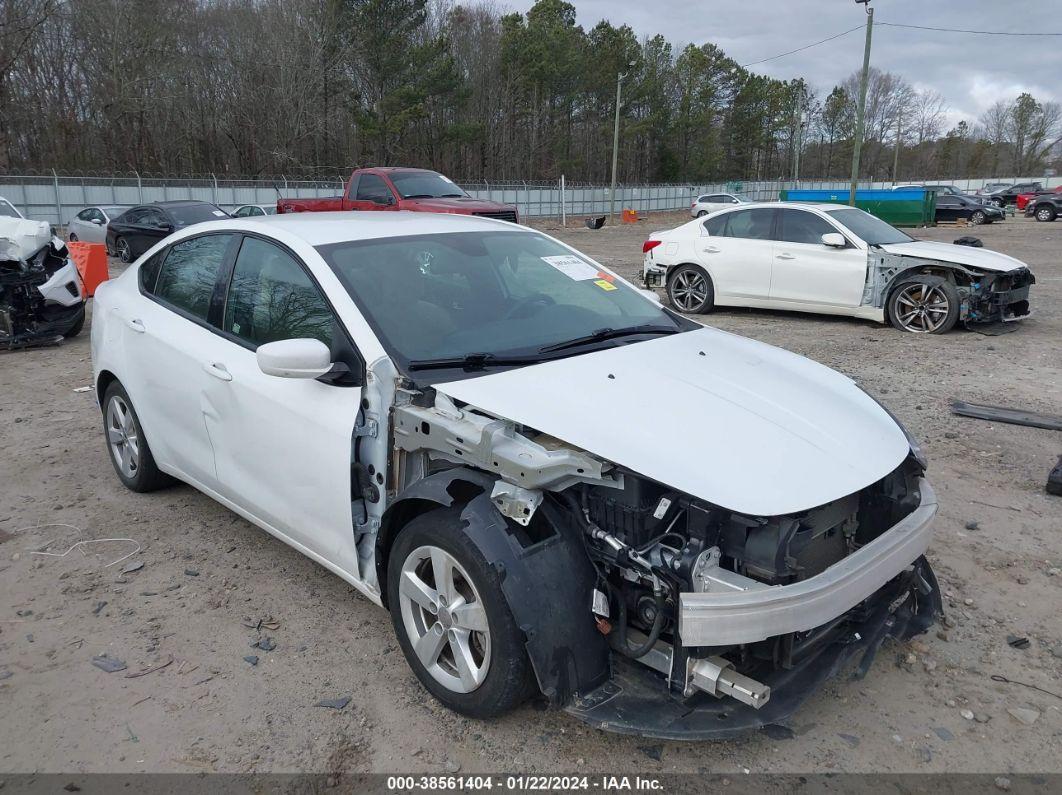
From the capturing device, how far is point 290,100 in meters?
42.9

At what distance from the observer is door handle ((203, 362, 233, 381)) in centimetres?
351

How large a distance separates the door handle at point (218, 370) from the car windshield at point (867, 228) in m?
8.64

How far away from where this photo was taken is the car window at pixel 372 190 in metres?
13.9

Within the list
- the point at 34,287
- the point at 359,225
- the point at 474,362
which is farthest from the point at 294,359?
the point at 34,287

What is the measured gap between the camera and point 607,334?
3441mm

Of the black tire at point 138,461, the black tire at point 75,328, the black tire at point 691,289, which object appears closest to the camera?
the black tire at point 138,461

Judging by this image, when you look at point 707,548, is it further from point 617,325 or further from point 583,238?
point 583,238

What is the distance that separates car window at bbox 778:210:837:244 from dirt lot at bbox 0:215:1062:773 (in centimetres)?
537

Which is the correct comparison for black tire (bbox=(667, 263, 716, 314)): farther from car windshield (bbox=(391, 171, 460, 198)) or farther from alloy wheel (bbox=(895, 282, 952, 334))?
car windshield (bbox=(391, 171, 460, 198))

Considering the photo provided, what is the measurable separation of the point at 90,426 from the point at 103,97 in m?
38.6

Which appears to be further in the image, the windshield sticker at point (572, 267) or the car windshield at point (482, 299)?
the windshield sticker at point (572, 267)

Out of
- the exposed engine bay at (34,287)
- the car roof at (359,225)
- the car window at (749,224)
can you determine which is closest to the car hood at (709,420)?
the car roof at (359,225)

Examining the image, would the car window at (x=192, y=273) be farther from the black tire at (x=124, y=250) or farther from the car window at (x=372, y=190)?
the black tire at (x=124, y=250)

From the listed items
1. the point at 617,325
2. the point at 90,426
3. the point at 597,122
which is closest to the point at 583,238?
Answer: the point at 90,426
